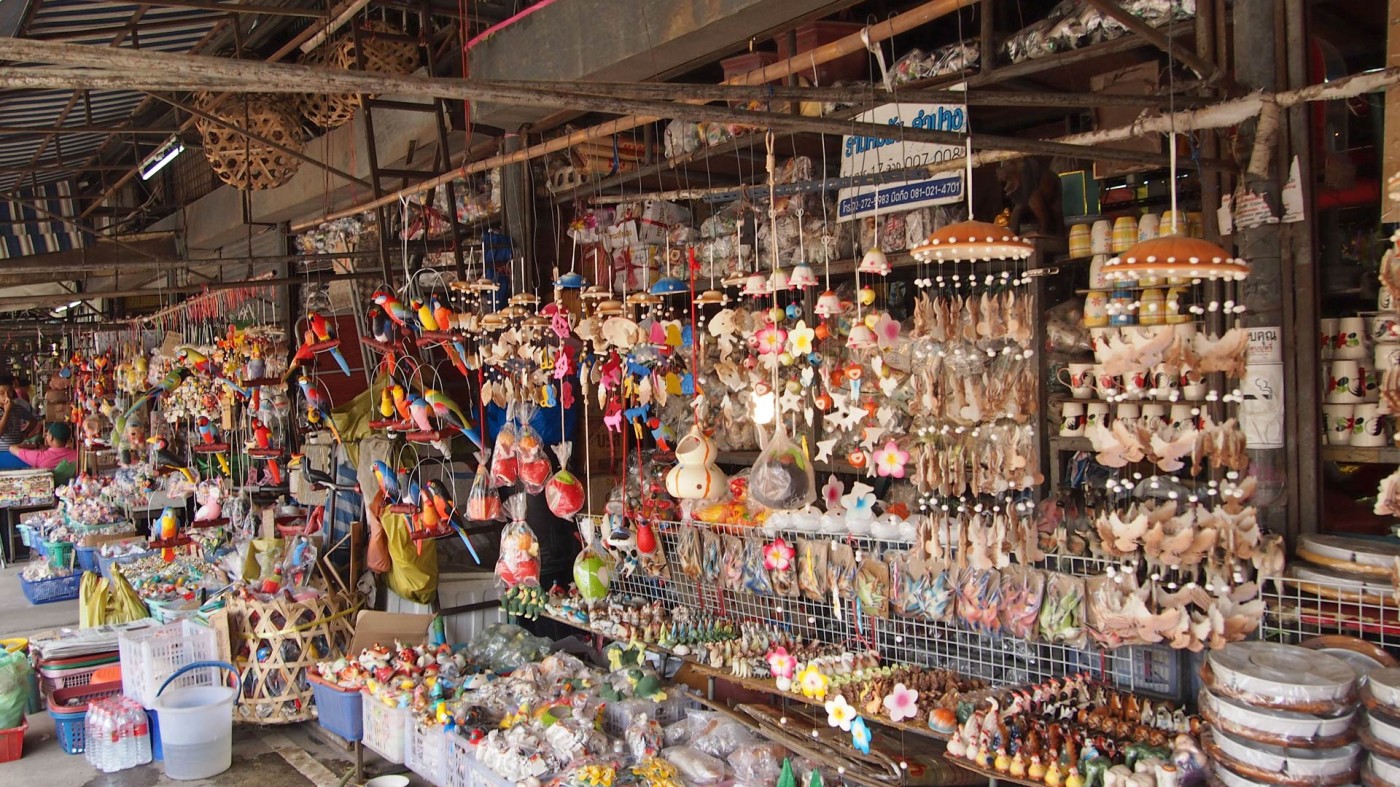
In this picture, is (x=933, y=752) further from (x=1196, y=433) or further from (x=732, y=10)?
(x=732, y=10)

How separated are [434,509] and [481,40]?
2.11 metres

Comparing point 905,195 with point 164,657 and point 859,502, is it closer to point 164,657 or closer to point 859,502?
point 859,502

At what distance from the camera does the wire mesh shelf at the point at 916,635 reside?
2754 mm

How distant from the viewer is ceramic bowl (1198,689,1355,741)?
2.04m

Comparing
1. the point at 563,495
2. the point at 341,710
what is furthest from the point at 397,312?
the point at 341,710

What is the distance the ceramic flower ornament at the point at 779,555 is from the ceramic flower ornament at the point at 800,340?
73 cm

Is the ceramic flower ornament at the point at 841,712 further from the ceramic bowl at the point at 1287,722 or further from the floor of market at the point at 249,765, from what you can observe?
the floor of market at the point at 249,765

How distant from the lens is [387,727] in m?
4.21

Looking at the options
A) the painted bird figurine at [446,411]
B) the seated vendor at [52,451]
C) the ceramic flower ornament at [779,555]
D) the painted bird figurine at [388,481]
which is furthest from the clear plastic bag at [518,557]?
the seated vendor at [52,451]

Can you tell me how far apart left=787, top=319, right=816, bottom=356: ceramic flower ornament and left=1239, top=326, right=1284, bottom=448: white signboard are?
1.16 meters

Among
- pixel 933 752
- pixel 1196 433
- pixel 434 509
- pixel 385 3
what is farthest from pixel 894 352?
pixel 385 3

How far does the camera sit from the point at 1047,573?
8.91 feet

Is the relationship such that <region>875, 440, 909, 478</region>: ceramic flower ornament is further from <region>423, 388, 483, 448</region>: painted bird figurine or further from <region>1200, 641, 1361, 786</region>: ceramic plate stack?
<region>423, 388, 483, 448</region>: painted bird figurine

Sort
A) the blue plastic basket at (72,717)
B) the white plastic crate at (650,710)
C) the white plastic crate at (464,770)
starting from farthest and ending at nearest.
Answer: the blue plastic basket at (72,717), the white plastic crate at (650,710), the white plastic crate at (464,770)
